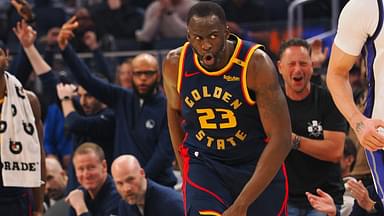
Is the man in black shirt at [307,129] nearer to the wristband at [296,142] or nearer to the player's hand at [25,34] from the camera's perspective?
the wristband at [296,142]

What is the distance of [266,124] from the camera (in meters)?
5.12

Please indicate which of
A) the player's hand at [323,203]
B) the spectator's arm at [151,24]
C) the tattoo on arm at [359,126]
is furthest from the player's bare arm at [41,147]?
the spectator's arm at [151,24]

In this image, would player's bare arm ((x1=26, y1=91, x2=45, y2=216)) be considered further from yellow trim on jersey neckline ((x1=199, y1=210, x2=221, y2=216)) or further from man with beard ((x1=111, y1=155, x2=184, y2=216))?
yellow trim on jersey neckline ((x1=199, y1=210, x2=221, y2=216))

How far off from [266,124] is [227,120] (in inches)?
8.3

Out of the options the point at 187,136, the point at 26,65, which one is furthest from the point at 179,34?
the point at 187,136

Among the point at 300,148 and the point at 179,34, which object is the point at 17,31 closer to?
the point at 300,148

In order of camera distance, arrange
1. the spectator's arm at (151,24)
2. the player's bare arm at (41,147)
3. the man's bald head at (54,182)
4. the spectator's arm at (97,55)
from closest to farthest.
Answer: the player's bare arm at (41,147), the man's bald head at (54,182), the spectator's arm at (97,55), the spectator's arm at (151,24)

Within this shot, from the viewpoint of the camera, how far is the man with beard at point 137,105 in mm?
8156

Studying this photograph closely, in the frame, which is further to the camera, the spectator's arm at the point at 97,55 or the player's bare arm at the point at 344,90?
the spectator's arm at the point at 97,55

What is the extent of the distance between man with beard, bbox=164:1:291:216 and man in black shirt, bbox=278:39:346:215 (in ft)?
4.27

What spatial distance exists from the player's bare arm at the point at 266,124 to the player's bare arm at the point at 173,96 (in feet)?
1.55

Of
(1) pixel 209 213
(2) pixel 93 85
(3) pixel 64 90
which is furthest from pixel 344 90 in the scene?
(3) pixel 64 90

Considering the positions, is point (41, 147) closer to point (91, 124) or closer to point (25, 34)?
point (25, 34)

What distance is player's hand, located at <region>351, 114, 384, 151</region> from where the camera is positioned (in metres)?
4.51
